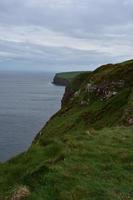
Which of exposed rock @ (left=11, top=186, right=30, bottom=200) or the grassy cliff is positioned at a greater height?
the grassy cliff

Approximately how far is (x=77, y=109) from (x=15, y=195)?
41.5 meters

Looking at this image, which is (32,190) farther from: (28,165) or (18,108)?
(18,108)

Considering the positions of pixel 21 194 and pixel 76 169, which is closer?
pixel 21 194

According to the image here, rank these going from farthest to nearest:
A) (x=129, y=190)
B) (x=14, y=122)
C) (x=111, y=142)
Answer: (x=14, y=122), (x=111, y=142), (x=129, y=190)

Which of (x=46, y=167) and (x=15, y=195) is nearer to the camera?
(x=15, y=195)

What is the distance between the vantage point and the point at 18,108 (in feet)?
538

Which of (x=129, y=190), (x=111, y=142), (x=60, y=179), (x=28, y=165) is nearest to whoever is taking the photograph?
(x=129, y=190)

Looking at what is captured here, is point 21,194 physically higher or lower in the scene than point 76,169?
lower

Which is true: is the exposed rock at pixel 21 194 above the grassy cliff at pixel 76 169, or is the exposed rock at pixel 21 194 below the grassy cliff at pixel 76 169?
below

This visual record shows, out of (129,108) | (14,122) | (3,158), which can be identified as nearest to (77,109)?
(129,108)

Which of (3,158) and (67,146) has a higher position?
(67,146)

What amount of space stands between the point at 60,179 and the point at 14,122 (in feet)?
350

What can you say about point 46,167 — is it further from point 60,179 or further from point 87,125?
point 87,125

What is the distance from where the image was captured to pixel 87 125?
154 ft
